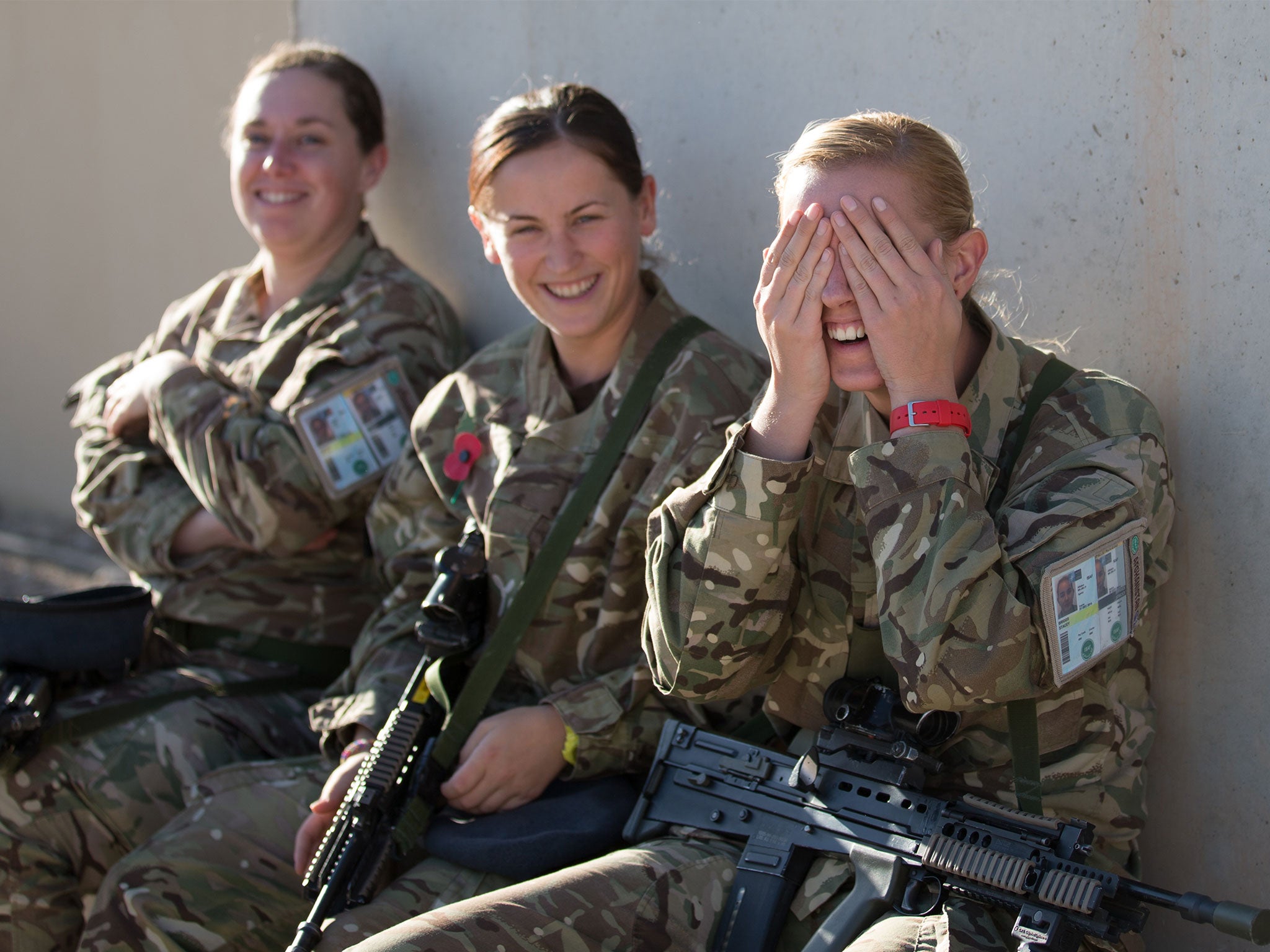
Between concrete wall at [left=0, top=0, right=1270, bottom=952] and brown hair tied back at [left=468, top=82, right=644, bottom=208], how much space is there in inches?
17.0

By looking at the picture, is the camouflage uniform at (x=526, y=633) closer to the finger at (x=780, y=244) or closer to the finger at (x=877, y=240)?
the finger at (x=780, y=244)

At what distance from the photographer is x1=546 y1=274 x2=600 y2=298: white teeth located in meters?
2.75

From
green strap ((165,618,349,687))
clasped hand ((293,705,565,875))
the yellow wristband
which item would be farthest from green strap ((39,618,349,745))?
the yellow wristband

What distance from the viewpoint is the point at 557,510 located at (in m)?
2.70

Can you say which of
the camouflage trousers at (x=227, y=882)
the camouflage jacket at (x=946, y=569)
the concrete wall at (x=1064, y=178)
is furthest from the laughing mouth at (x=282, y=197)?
the camouflage jacket at (x=946, y=569)

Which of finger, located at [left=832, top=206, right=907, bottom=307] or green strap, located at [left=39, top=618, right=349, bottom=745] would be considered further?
green strap, located at [left=39, top=618, right=349, bottom=745]

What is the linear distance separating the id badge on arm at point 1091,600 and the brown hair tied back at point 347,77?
254 centimetres

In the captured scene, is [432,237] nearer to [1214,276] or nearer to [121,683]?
[121,683]

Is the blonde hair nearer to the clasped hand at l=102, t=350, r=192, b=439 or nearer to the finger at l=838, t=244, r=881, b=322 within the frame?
the finger at l=838, t=244, r=881, b=322

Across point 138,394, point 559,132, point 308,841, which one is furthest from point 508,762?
point 138,394

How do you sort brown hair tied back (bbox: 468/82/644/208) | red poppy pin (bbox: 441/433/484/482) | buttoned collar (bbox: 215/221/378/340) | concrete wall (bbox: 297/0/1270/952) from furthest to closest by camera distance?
1. buttoned collar (bbox: 215/221/378/340)
2. red poppy pin (bbox: 441/433/484/482)
3. brown hair tied back (bbox: 468/82/644/208)
4. concrete wall (bbox: 297/0/1270/952)

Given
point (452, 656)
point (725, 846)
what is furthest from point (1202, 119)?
point (452, 656)

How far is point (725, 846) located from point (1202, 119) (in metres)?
1.46

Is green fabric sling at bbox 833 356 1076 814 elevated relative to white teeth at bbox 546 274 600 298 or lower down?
lower down
